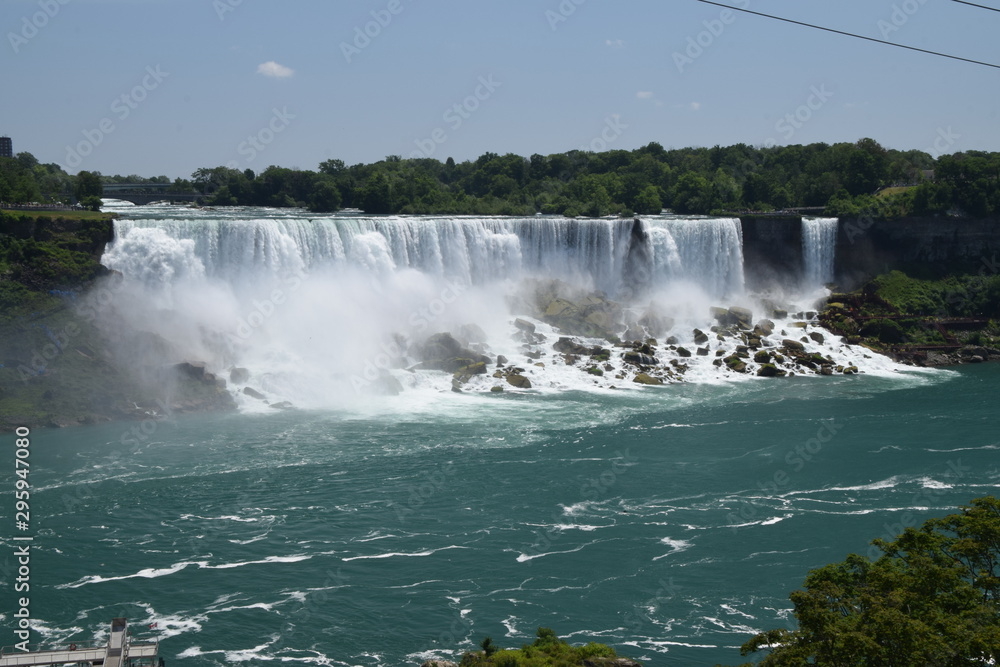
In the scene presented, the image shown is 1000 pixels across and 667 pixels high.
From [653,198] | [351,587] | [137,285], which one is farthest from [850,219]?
[351,587]

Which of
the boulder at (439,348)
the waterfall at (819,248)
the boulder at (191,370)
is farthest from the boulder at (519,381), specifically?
the waterfall at (819,248)

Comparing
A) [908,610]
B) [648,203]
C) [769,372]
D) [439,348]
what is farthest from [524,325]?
[908,610]

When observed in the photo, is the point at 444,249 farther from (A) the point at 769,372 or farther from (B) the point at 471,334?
(A) the point at 769,372

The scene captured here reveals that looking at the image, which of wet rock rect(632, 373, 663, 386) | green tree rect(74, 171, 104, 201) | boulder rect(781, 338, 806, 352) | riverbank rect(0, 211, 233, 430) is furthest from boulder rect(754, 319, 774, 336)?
green tree rect(74, 171, 104, 201)

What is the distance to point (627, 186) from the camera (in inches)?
2729

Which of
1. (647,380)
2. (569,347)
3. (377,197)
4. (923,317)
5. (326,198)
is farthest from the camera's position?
(326,198)

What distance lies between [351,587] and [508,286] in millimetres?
29405

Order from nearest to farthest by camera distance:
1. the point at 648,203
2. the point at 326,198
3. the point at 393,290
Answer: the point at 393,290
the point at 326,198
the point at 648,203

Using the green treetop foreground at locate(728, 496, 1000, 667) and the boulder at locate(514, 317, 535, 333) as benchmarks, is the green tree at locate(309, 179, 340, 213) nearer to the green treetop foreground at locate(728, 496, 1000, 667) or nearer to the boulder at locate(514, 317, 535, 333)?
the boulder at locate(514, 317, 535, 333)

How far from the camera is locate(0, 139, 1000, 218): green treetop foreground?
55.6 meters

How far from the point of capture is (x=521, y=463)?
29188 mm

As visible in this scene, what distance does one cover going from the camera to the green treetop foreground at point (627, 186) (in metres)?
55.6

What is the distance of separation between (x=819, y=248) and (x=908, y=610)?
43.3m

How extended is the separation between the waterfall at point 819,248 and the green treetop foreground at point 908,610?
3972 cm
